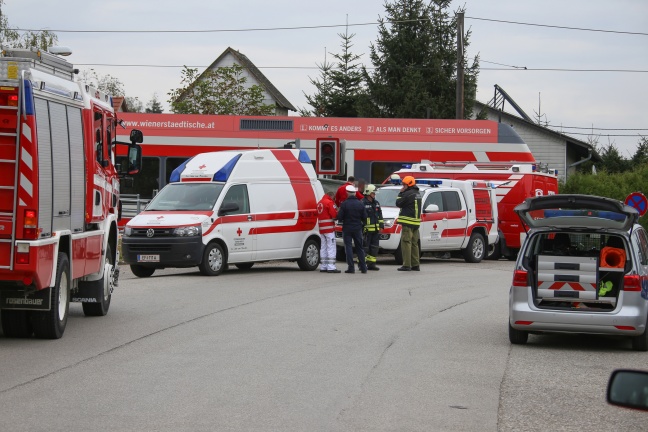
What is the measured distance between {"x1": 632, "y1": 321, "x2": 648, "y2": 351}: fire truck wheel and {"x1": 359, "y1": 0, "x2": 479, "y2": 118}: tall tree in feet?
150

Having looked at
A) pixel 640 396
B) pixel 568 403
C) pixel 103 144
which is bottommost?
pixel 568 403

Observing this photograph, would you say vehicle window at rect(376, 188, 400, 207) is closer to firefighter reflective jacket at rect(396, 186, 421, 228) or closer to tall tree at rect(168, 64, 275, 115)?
firefighter reflective jacket at rect(396, 186, 421, 228)

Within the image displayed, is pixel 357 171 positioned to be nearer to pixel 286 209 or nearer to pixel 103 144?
pixel 286 209

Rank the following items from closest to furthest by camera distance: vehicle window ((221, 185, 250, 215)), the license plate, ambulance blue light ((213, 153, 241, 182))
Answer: the license plate, vehicle window ((221, 185, 250, 215)), ambulance blue light ((213, 153, 241, 182))

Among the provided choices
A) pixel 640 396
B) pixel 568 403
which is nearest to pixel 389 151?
pixel 568 403

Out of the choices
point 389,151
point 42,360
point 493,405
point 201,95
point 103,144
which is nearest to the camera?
point 493,405

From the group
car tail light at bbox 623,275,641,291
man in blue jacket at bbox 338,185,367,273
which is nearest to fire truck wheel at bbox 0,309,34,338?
car tail light at bbox 623,275,641,291

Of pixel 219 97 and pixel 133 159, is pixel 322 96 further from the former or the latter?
pixel 133 159

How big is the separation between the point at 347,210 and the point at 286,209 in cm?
128

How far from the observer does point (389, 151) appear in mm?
34094

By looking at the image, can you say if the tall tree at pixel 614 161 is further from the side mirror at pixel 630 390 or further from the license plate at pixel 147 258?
the side mirror at pixel 630 390

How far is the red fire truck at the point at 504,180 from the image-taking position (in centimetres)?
3034

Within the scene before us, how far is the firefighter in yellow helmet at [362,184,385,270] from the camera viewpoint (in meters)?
23.5

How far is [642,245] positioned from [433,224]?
14.2 meters
